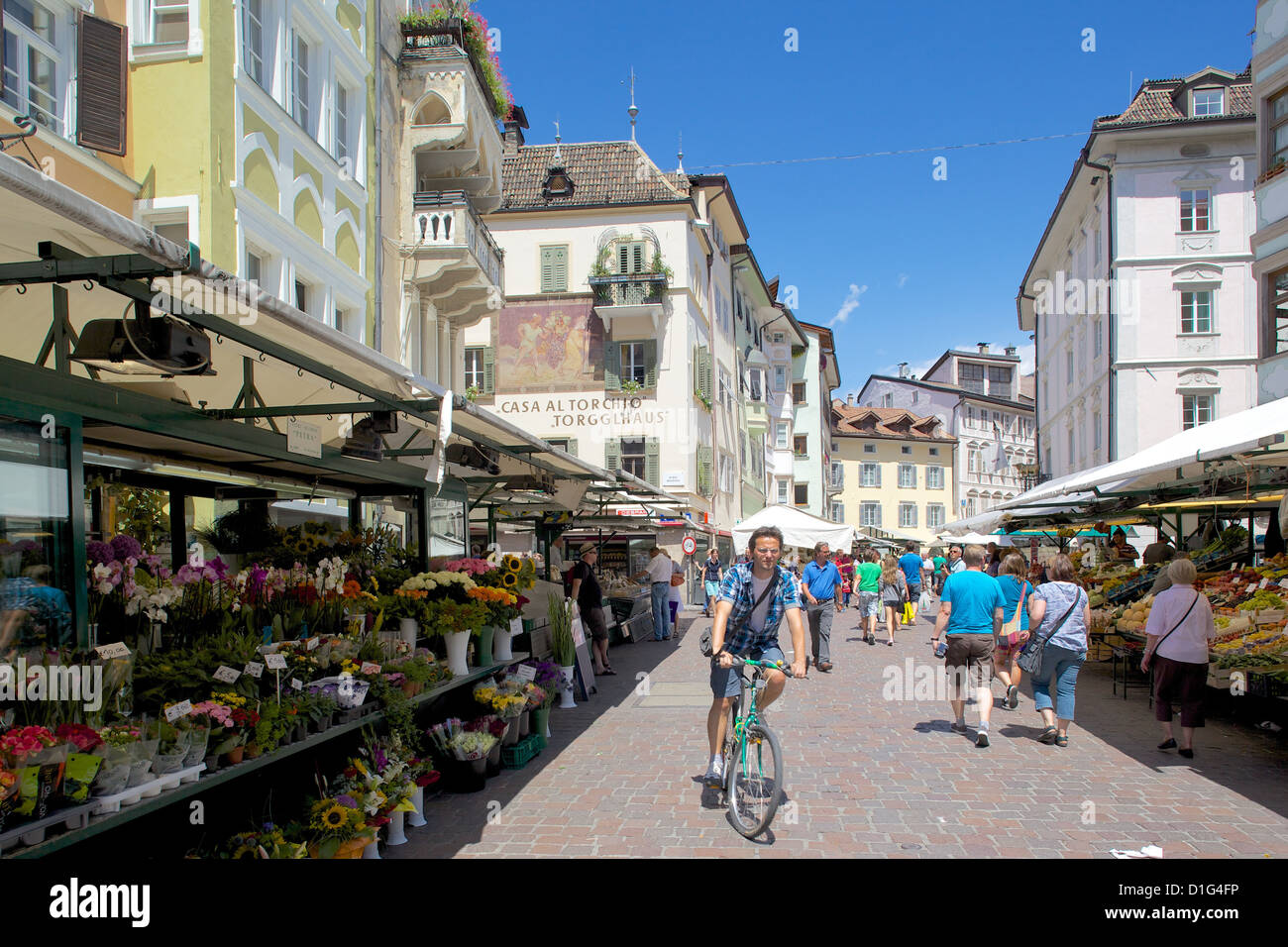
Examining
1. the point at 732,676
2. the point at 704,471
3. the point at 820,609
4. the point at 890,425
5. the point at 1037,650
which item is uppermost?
the point at 890,425

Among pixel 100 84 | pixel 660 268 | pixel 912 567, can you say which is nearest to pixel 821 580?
pixel 912 567

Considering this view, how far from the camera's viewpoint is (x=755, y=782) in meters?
6.16

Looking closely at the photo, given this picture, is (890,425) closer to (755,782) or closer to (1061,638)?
(1061,638)

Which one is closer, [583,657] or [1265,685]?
[1265,685]

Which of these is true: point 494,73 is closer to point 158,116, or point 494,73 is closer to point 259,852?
point 158,116

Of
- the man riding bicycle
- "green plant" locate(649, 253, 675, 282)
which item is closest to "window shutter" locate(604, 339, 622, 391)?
"green plant" locate(649, 253, 675, 282)

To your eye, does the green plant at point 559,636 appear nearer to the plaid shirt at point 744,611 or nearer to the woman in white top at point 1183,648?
the plaid shirt at point 744,611

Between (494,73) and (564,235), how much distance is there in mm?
12895

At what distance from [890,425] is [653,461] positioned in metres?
43.1

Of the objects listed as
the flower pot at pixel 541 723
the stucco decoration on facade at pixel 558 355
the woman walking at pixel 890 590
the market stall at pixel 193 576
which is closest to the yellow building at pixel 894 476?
the stucco decoration on facade at pixel 558 355

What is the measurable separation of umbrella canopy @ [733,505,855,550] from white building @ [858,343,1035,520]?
44.6 m

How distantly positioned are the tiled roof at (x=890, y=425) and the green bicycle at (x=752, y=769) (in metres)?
63.1

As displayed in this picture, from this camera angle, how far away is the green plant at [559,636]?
35.2ft

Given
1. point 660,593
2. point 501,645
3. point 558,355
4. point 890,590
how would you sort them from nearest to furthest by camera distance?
point 501,645 < point 890,590 < point 660,593 < point 558,355
